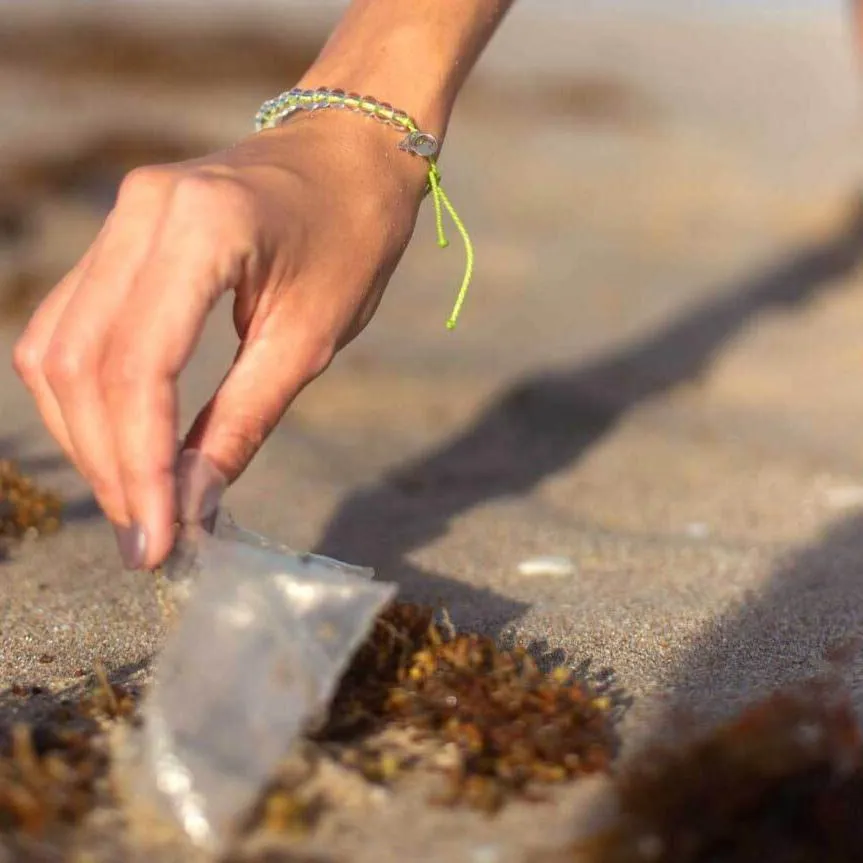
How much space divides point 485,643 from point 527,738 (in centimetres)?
34

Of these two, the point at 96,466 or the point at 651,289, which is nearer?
the point at 96,466

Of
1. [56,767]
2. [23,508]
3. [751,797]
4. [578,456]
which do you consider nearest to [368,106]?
[56,767]

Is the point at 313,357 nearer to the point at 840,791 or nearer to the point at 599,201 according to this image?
the point at 840,791

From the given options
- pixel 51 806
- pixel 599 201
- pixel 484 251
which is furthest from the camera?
pixel 599 201

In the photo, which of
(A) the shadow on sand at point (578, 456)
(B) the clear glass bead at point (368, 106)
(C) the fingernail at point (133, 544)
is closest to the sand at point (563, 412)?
(A) the shadow on sand at point (578, 456)

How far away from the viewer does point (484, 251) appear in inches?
327

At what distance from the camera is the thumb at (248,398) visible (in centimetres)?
221

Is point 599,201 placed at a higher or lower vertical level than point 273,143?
lower

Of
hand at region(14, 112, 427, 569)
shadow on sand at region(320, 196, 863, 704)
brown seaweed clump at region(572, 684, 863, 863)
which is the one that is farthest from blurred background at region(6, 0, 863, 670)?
brown seaweed clump at region(572, 684, 863, 863)

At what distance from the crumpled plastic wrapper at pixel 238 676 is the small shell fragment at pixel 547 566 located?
139 centimetres

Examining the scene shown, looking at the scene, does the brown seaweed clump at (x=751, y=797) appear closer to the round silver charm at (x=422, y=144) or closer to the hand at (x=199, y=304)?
the hand at (x=199, y=304)

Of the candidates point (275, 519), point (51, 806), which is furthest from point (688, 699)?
point (275, 519)

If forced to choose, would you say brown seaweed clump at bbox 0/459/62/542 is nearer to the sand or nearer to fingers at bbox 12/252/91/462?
the sand

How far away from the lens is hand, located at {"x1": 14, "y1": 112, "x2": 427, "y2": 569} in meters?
1.97
